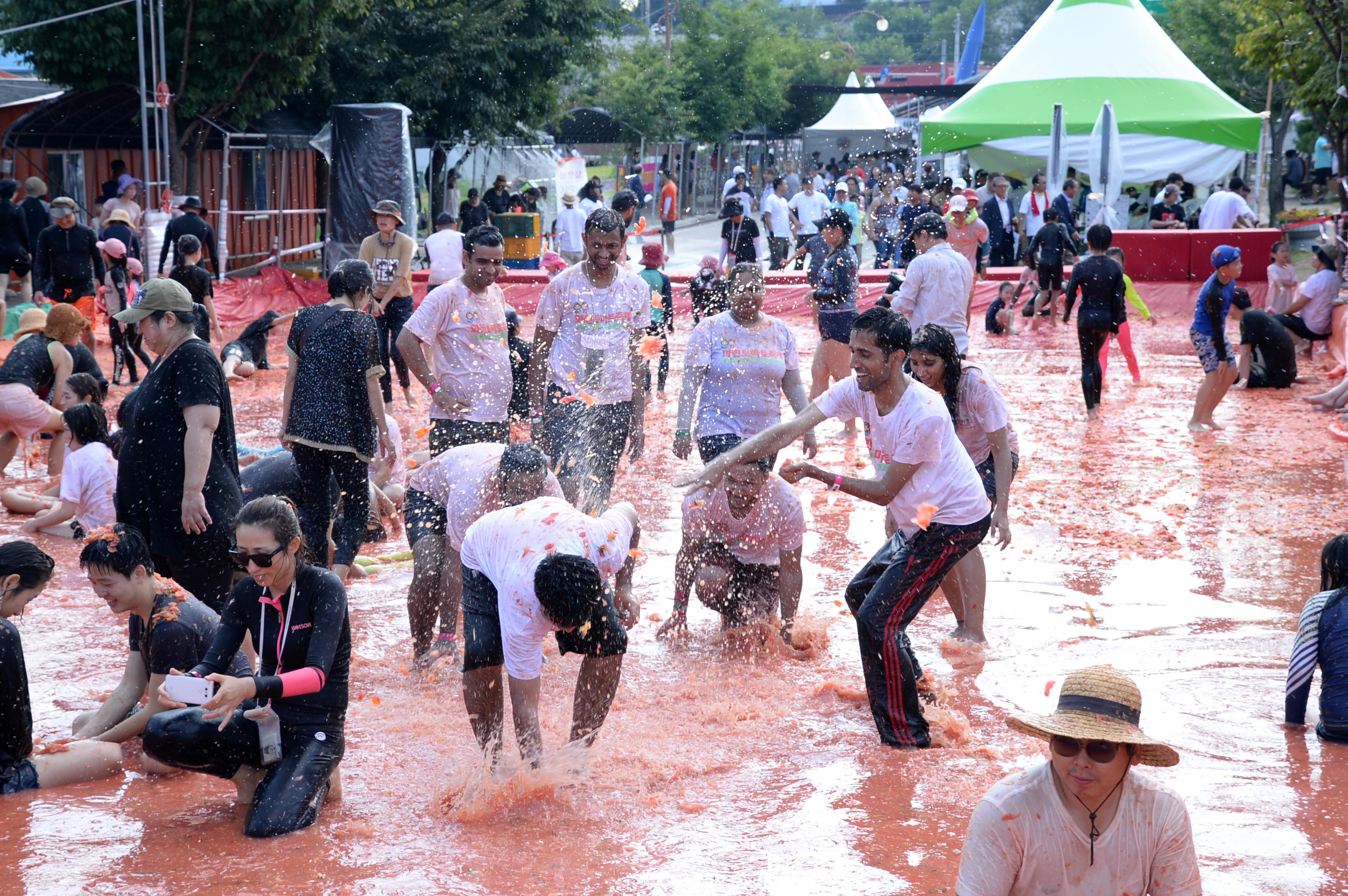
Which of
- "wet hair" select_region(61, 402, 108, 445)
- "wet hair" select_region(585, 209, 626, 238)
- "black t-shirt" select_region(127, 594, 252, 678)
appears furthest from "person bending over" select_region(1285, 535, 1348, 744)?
"wet hair" select_region(61, 402, 108, 445)

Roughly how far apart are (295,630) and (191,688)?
0.45 metres

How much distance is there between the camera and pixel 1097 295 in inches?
493

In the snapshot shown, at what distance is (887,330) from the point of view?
5449 millimetres

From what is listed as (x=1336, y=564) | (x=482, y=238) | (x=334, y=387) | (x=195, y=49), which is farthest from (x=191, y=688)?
(x=195, y=49)

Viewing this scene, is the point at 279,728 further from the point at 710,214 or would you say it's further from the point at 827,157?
the point at 827,157

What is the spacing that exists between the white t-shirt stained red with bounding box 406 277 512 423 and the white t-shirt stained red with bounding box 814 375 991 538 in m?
2.70

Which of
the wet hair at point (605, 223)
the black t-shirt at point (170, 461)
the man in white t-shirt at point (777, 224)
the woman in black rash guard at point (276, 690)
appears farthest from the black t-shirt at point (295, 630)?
the man in white t-shirt at point (777, 224)

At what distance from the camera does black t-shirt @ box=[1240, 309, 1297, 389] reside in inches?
559

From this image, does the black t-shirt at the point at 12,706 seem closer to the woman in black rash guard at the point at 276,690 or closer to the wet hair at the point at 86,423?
the woman in black rash guard at the point at 276,690

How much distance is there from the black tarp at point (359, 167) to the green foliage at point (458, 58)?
94.1 inches

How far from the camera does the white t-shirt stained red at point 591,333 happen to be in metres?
7.75

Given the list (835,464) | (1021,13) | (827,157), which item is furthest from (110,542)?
(1021,13)

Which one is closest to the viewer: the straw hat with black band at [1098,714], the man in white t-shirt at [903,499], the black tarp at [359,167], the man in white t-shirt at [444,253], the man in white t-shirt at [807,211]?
the straw hat with black band at [1098,714]

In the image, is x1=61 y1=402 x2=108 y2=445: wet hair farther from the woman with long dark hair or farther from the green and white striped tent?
the green and white striped tent
